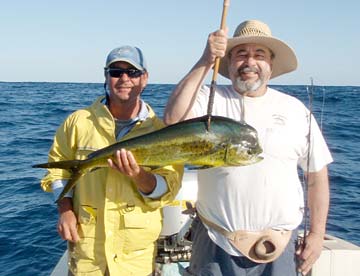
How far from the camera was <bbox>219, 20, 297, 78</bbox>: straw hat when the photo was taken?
3.09 metres

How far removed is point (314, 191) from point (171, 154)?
1222 millimetres

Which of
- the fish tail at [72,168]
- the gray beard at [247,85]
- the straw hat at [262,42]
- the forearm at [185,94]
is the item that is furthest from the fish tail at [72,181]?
the straw hat at [262,42]

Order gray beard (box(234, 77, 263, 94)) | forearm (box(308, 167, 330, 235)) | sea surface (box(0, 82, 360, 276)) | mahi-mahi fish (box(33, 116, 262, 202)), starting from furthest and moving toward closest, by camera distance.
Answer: sea surface (box(0, 82, 360, 276)) → forearm (box(308, 167, 330, 235)) → gray beard (box(234, 77, 263, 94)) → mahi-mahi fish (box(33, 116, 262, 202))

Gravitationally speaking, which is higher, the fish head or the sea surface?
the fish head

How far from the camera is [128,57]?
3168 millimetres

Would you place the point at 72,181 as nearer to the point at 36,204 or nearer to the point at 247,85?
the point at 247,85

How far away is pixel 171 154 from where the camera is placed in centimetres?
281

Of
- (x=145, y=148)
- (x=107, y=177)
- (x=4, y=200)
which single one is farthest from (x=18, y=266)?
(x=145, y=148)

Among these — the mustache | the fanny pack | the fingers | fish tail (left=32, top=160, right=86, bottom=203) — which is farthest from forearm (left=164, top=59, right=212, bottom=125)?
the fingers

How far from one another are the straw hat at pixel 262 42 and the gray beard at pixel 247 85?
263 millimetres

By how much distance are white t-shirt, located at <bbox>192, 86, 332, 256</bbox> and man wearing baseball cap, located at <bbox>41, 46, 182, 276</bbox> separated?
374mm

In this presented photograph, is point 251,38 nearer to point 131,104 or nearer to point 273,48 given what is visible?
point 273,48

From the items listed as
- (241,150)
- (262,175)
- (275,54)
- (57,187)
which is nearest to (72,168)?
(57,187)

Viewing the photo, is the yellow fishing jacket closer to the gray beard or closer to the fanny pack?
the fanny pack
